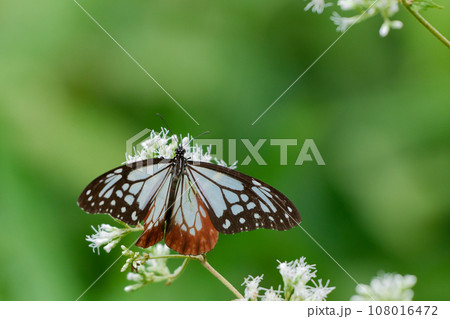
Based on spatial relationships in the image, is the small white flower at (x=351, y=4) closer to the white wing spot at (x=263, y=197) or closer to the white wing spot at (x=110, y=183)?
the white wing spot at (x=263, y=197)

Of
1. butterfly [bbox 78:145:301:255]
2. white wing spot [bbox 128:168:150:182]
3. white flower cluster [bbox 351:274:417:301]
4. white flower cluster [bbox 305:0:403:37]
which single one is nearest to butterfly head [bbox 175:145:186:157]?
butterfly [bbox 78:145:301:255]

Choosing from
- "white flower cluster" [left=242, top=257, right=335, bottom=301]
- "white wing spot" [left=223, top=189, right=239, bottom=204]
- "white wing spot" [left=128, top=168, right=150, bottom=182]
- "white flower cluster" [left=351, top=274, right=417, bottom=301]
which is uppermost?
"white wing spot" [left=128, top=168, right=150, bottom=182]

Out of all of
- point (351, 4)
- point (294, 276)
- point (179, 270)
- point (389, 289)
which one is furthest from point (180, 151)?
point (389, 289)

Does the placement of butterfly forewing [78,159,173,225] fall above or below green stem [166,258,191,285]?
above

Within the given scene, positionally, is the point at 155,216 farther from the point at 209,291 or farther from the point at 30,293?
the point at 30,293

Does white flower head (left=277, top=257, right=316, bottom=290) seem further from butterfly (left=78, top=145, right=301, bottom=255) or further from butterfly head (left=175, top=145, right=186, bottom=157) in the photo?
butterfly head (left=175, top=145, right=186, bottom=157)

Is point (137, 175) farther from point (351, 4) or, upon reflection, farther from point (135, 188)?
point (351, 4)

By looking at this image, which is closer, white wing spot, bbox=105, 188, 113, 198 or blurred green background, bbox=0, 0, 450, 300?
white wing spot, bbox=105, 188, 113, 198
